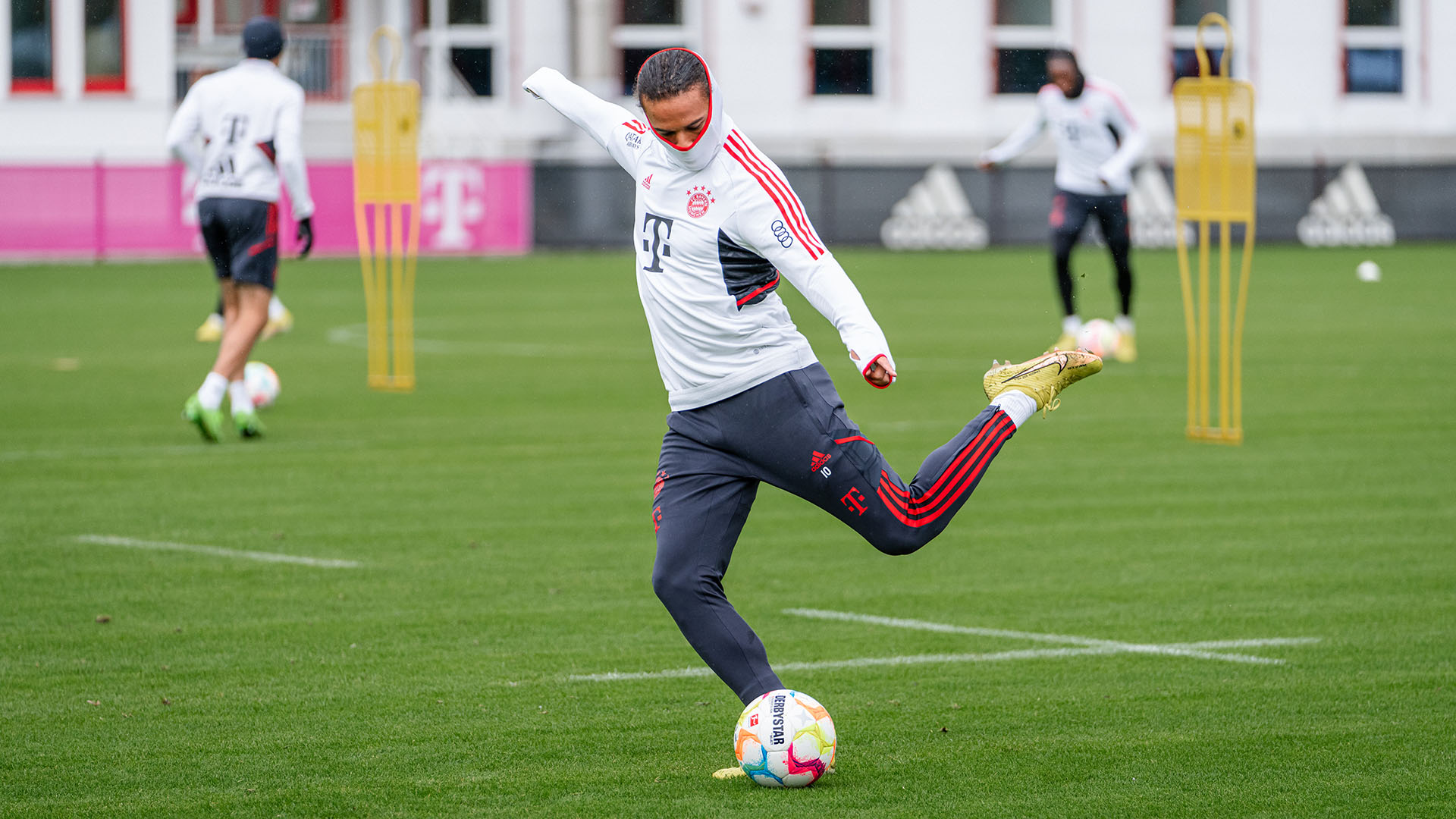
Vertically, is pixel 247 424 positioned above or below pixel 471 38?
below

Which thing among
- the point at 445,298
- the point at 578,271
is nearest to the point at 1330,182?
the point at 578,271

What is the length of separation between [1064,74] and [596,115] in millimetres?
10606

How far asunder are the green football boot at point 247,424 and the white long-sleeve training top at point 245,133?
130 cm

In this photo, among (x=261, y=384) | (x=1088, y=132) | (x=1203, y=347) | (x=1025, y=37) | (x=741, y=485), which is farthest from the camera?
(x=1025, y=37)

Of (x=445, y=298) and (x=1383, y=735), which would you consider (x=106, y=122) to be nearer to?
(x=445, y=298)

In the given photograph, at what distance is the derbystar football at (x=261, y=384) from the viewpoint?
13.2 m

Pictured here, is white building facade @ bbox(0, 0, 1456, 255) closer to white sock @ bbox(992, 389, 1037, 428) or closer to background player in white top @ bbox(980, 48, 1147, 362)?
background player in white top @ bbox(980, 48, 1147, 362)

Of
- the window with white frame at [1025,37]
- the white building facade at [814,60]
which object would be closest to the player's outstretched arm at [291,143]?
the white building facade at [814,60]

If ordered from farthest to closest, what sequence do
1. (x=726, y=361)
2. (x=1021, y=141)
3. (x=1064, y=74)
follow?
(x=1021, y=141), (x=1064, y=74), (x=726, y=361)

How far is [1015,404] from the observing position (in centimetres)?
559

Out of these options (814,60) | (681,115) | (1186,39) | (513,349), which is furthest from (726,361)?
(1186,39)

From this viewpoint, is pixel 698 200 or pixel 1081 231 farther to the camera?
pixel 1081 231

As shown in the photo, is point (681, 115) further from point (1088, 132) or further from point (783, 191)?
point (1088, 132)

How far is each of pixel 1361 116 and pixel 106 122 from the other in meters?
25.2
